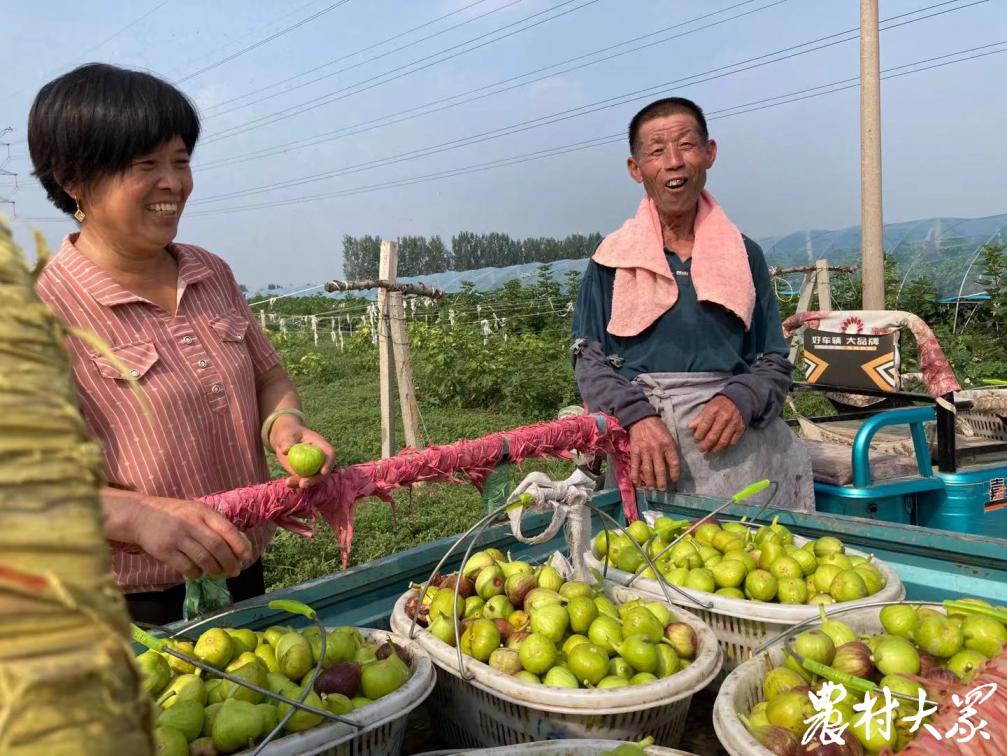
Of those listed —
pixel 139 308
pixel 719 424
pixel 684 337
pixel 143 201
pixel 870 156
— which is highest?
pixel 870 156

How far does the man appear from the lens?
2580 mm

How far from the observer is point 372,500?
291 inches

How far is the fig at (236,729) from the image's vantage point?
1229mm

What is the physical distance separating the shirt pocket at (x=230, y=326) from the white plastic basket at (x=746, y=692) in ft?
4.72

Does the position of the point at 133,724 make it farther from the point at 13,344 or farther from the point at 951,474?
the point at 951,474

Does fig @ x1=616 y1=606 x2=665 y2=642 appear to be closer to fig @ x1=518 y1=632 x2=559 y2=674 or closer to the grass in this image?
fig @ x1=518 y1=632 x2=559 y2=674

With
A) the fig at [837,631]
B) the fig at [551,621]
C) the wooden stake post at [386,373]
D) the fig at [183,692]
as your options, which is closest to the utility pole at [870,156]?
the wooden stake post at [386,373]

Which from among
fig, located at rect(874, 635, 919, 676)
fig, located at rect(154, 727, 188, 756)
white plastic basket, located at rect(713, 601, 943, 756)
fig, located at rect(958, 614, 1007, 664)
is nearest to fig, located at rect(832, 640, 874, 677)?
fig, located at rect(874, 635, 919, 676)

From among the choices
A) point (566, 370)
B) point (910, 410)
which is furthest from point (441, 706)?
point (566, 370)

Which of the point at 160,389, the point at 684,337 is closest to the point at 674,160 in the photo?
the point at 684,337

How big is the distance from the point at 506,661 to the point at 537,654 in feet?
0.21

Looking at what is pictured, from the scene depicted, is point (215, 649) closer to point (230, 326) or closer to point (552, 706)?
point (552, 706)

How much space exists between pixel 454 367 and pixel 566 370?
1.91 m

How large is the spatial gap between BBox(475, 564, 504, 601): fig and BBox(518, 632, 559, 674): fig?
0.27 m
